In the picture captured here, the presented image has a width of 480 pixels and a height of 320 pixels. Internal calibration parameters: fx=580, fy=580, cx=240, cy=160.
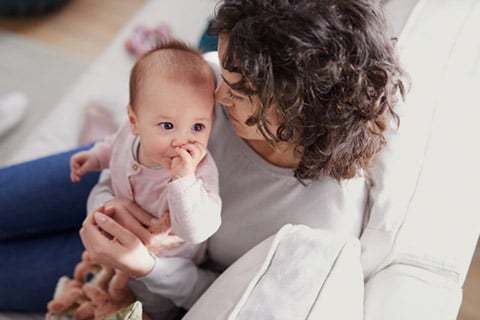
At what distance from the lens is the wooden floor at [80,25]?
2314mm

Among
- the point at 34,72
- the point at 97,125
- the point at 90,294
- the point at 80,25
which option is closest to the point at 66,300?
the point at 90,294

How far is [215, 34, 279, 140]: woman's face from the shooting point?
84cm

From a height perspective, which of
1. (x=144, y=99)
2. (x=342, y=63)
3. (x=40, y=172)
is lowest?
(x=40, y=172)

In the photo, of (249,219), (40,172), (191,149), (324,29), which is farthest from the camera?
(40,172)

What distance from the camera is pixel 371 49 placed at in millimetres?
805

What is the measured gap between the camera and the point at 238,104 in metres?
0.88

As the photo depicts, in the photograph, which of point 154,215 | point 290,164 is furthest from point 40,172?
point 290,164

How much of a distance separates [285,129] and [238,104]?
0.08 m

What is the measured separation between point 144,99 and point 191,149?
4.3 inches

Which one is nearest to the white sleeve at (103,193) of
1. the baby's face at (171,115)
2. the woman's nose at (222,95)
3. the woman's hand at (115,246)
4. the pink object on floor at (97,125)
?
the woman's hand at (115,246)

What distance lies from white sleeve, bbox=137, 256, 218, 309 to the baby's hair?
11.2 inches

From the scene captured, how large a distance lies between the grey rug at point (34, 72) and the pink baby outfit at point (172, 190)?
1.04 m

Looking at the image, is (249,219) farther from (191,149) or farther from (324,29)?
(324,29)

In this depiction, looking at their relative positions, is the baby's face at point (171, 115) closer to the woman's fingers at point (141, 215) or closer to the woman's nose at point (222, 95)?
the woman's nose at point (222, 95)
